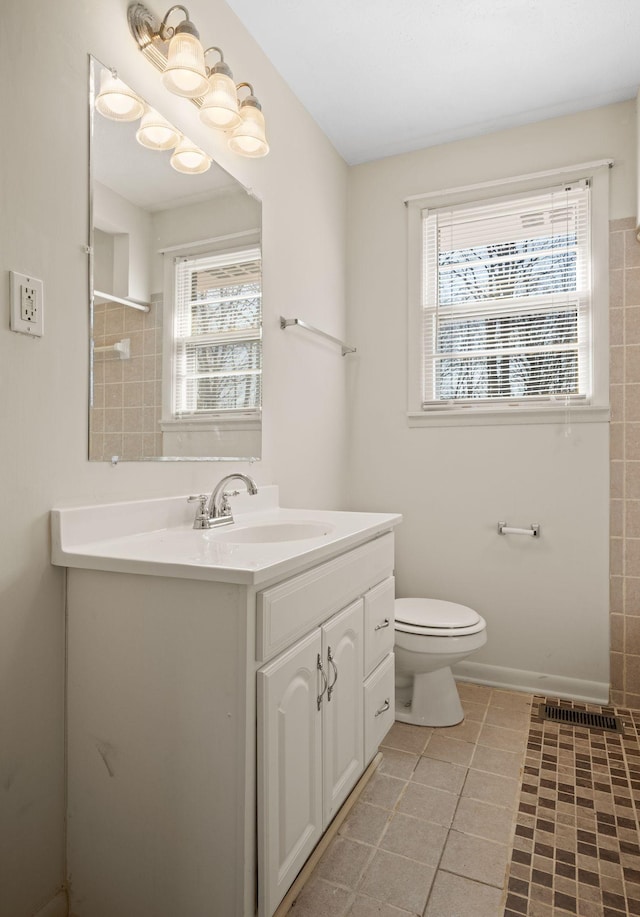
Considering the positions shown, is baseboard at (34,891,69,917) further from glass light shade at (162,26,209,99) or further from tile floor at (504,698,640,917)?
glass light shade at (162,26,209,99)

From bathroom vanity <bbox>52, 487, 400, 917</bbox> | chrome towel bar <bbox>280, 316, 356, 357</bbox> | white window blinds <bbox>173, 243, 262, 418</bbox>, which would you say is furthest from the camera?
chrome towel bar <bbox>280, 316, 356, 357</bbox>

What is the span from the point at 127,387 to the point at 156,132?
2.38ft

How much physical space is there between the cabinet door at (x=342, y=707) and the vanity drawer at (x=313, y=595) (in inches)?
2.3

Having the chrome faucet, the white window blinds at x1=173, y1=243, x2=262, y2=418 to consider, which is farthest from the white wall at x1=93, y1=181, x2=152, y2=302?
the chrome faucet

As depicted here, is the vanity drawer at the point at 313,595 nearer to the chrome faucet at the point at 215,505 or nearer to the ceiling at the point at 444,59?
the chrome faucet at the point at 215,505

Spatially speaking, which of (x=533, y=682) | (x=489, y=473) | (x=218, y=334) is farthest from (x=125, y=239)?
(x=533, y=682)

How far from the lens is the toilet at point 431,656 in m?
2.04

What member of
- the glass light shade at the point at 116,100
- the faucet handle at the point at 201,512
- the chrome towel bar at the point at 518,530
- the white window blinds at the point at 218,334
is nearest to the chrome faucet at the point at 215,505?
the faucet handle at the point at 201,512

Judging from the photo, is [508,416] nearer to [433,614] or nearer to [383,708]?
[433,614]

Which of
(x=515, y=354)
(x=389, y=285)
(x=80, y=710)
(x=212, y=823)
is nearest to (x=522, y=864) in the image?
(x=212, y=823)

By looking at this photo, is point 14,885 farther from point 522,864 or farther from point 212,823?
point 522,864

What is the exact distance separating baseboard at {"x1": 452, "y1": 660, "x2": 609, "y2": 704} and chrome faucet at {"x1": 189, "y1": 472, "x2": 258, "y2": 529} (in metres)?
1.50

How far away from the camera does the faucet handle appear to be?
1.57 meters

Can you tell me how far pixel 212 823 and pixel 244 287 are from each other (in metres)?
1.56
